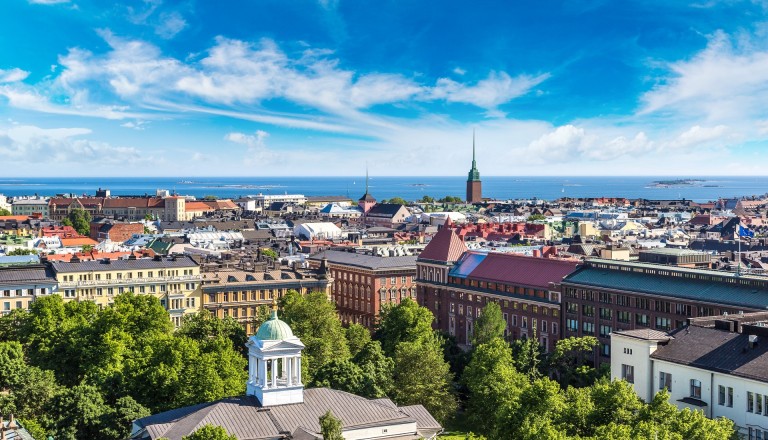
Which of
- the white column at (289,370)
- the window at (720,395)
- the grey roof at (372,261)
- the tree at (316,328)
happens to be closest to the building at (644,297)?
the tree at (316,328)

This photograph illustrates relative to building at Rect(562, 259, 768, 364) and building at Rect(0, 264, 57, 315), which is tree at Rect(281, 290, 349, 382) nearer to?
building at Rect(562, 259, 768, 364)

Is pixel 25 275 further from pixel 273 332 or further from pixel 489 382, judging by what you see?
pixel 273 332

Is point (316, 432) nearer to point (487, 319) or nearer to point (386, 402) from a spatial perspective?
point (386, 402)

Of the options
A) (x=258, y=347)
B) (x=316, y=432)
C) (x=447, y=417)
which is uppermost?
(x=258, y=347)

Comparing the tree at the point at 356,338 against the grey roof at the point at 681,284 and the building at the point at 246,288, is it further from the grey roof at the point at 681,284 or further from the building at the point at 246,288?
the grey roof at the point at 681,284

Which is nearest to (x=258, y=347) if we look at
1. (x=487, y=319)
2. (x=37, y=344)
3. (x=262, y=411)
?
(x=262, y=411)

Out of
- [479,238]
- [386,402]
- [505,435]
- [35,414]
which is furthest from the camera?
[479,238]
